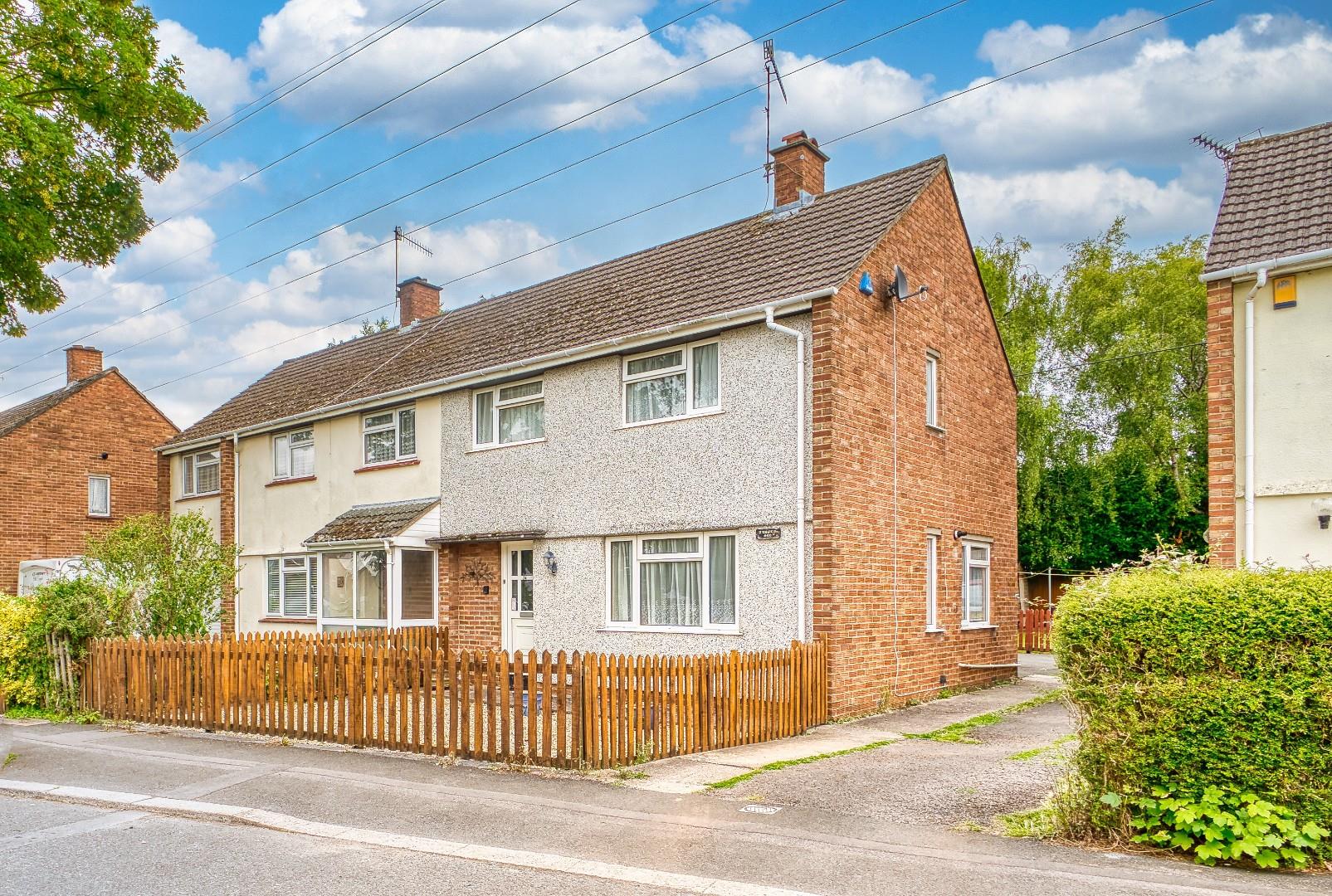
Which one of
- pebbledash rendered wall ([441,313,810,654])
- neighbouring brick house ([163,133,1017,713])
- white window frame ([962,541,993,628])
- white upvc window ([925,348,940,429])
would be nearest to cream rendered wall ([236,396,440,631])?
neighbouring brick house ([163,133,1017,713])

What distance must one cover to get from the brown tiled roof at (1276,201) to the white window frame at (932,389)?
4.43m

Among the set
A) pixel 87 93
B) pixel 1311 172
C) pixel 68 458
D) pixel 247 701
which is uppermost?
pixel 87 93

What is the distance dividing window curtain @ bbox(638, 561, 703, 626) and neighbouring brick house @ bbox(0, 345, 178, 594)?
20.4 metres

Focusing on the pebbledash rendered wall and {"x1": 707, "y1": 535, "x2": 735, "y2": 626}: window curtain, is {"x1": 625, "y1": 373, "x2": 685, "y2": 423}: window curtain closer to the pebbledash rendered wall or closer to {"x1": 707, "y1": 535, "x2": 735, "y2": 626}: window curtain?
the pebbledash rendered wall

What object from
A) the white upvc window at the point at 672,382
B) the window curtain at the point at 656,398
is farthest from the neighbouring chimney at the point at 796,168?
the window curtain at the point at 656,398

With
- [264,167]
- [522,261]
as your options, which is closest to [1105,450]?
[522,261]

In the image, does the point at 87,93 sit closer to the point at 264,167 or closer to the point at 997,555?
the point at 264,167

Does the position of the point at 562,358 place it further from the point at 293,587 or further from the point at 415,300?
the point at 415,300

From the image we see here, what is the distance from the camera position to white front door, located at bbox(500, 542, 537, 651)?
1594 cm

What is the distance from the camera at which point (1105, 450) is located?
30.5 m

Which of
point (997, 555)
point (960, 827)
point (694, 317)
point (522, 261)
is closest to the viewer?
point (960, 827)

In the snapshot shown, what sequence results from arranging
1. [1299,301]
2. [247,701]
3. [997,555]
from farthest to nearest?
[997,555]
[247,701]
[1299,301]

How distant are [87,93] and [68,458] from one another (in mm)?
17358

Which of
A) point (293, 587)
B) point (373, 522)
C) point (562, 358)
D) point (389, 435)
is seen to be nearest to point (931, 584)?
point (562, 358)
